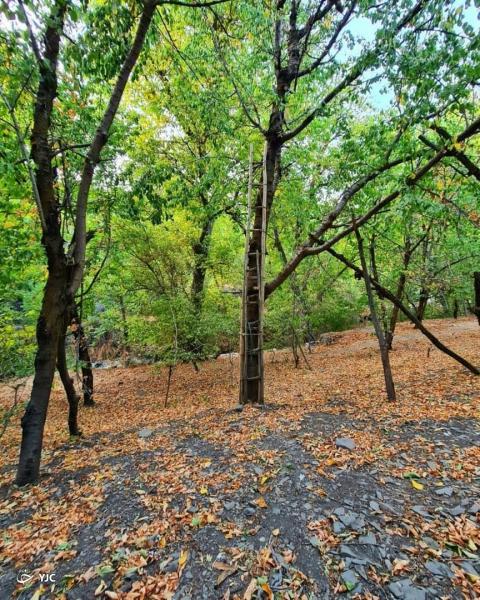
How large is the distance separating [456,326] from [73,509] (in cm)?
1597

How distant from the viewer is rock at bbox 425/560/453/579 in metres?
1.88

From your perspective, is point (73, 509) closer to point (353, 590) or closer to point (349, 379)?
point (353, 590)

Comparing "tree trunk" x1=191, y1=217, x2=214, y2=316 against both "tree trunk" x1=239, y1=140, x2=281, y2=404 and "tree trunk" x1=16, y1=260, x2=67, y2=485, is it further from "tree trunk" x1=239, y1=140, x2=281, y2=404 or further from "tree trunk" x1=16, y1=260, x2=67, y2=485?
"tree trunk" x1=16, y1=260, x2=67, y2=485

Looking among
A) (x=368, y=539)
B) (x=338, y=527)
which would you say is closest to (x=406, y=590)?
(x=368, y=539)

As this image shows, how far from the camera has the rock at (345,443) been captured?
359cm

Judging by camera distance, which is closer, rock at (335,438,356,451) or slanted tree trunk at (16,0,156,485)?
slanted tree trunk at (16,0,156,485)

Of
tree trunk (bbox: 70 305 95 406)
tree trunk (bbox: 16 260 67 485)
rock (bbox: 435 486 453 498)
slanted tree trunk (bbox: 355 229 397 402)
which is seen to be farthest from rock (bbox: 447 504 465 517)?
tree trunk (bbox: 70 305 95 406)

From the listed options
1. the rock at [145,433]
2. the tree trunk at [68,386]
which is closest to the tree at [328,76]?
the rock at [145,433]

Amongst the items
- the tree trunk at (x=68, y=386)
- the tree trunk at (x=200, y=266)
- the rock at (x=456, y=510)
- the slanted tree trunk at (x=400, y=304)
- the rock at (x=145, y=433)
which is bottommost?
the rock at (x=145, y=433)

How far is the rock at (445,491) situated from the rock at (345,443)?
990 millimetres

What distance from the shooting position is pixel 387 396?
530cm

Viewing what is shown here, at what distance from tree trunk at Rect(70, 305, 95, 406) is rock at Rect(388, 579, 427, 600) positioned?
5577mm

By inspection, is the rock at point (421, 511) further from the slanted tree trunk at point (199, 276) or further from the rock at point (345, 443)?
the slanted tree trunk at point (199, 276)

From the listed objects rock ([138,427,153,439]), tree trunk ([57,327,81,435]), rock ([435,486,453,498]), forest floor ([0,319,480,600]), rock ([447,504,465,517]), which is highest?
tree trunk ([57,327,81,435])
